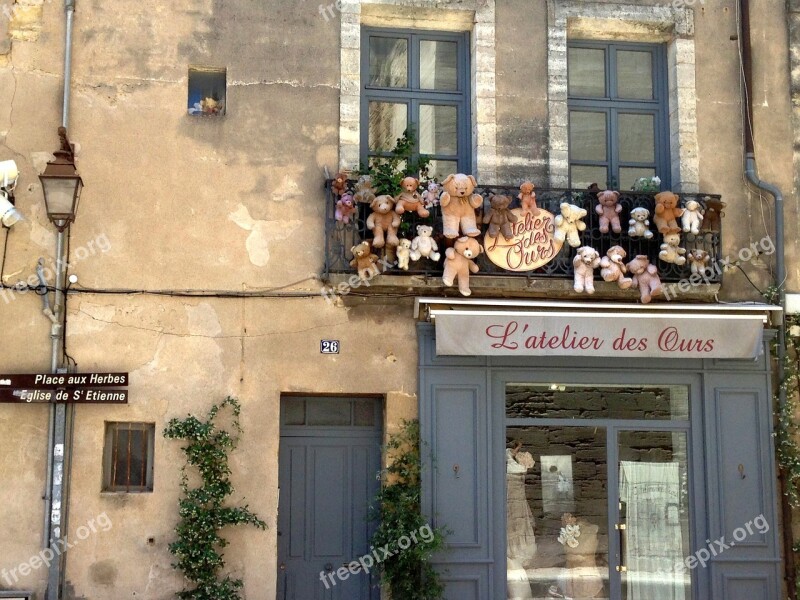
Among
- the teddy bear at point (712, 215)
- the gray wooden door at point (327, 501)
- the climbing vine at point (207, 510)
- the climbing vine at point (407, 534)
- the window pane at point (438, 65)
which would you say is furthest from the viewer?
the window pane at point (438, 65)

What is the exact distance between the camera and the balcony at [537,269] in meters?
8.65

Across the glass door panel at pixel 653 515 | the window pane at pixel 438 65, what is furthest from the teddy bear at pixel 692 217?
the window pane at pixel 438 65

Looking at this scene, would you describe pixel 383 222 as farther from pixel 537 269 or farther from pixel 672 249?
pixel 672 249

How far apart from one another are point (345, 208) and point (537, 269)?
1.73 m

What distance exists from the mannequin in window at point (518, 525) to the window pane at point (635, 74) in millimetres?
3550

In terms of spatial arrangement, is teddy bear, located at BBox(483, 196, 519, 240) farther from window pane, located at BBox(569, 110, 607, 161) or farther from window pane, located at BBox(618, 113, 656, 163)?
window pane, located at BBox(618, 113, 656, 163)

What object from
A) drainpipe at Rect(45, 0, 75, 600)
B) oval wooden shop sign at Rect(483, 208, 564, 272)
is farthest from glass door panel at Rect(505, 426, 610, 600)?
drainpipe at Rect(45, 0, 75, 600)

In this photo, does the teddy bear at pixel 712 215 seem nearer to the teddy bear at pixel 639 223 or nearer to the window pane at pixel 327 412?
the teddy bear at pixel 639 223

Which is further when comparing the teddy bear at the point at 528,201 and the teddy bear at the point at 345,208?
the teddy bear at the point at 528,201

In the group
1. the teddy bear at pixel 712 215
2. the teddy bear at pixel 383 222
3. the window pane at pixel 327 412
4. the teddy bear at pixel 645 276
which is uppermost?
the teddy bear at pixel 712 215

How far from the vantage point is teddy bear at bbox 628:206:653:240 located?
8875 millimetres

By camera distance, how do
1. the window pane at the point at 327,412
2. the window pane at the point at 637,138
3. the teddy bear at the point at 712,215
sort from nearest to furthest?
1. the window pane at the point at 327,412
2. the teddy bear at the point at 712,215
3. the window pane at the point at 637,138

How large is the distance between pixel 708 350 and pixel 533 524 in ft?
7.01

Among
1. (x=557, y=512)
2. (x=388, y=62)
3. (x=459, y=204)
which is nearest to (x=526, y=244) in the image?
(x=459, y=204)
